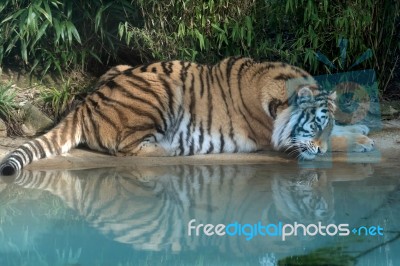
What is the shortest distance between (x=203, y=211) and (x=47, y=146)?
5.97 ft

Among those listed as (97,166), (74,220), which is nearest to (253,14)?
(97,166)

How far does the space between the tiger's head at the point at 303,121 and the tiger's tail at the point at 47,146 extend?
1.53 m

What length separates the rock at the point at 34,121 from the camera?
6.24 metres

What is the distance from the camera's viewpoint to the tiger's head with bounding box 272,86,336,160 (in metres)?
5.67

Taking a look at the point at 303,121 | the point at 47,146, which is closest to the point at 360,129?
the point at 303,121

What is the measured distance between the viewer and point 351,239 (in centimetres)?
357

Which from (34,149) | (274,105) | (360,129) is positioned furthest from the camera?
(360,129)

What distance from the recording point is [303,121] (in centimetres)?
573

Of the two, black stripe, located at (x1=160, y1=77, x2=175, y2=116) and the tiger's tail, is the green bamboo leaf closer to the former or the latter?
the tiger's tail

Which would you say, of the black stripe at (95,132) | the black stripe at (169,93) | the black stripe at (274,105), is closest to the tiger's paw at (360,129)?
the black stripe at (274,105)

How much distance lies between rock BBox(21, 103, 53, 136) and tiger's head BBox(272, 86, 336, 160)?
1951mm

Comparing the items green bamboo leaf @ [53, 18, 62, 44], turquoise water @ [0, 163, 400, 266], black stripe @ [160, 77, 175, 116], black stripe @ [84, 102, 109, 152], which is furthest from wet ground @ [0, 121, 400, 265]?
green bamboo leaf @ [53, 18, 62, 44]

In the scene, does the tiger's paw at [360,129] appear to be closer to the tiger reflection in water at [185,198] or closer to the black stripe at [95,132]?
the tiger reflection in water at [185,198]

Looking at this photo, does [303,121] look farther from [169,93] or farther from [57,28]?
[57,28]
